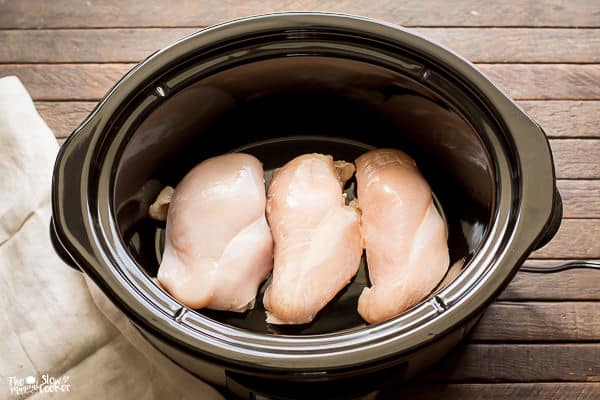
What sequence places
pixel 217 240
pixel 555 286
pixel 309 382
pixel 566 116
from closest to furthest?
pixel 309 382 → pixel 217 240 → pixel 555 286 → pixel 566 116

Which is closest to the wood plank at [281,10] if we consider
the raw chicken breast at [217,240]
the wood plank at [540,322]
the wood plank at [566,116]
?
the wood plank at [566,116]

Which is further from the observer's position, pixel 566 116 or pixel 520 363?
pixel 566 116

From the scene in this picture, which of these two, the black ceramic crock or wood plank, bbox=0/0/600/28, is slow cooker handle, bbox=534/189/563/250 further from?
wood plank, bbox=0/0/600/28

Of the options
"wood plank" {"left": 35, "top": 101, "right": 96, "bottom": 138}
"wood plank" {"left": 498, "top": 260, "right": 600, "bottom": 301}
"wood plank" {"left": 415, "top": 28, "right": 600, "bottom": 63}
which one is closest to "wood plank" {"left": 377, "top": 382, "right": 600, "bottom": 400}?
"wood plank" {"left": 498, "top": 260, "right": 600, "bottom": 301}

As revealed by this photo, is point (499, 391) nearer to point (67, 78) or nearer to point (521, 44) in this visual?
point (521, 44)

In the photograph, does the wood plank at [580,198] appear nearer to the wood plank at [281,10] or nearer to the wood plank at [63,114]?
the wood plank at [281,10]

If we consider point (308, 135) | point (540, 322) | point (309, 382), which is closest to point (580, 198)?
point (540, 322)
